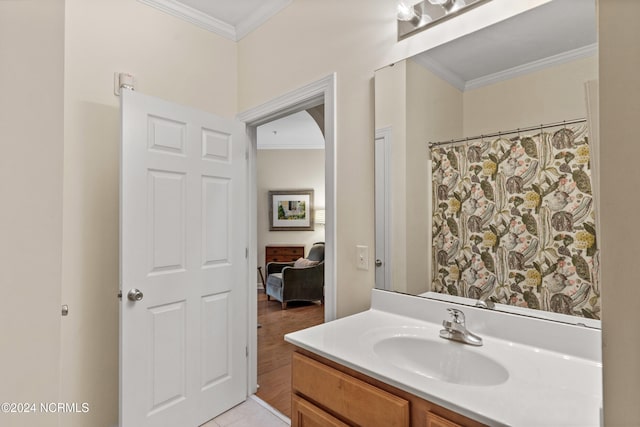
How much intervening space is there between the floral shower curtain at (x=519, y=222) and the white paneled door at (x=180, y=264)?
1.33 meters

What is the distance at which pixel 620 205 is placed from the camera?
428 millimetres

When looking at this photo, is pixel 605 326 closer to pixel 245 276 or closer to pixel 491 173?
pixel 491 173

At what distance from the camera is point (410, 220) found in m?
1.50

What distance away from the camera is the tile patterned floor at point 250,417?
204 centimetres

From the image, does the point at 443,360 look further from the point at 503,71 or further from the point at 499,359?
the point at 503,71

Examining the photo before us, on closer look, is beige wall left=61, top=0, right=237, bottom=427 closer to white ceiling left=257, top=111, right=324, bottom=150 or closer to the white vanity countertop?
the white vanity countertop

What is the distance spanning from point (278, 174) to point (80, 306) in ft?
15.7

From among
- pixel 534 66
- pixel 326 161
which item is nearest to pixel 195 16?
pixel 326 161

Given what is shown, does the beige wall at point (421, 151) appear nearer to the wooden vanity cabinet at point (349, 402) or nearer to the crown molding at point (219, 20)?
the wooden vanity cabinet at point (349, 402)

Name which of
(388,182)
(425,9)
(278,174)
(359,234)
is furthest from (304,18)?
(278,174)

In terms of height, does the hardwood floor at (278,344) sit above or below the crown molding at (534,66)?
below

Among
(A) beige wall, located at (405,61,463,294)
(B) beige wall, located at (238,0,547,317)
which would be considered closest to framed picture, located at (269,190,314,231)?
(B) beige wall, located at (238,0,547,317)

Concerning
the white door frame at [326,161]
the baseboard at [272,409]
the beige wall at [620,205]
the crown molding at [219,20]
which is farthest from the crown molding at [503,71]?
the baseboard at [272,409]

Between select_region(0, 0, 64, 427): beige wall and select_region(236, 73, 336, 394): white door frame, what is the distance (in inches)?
55.7
